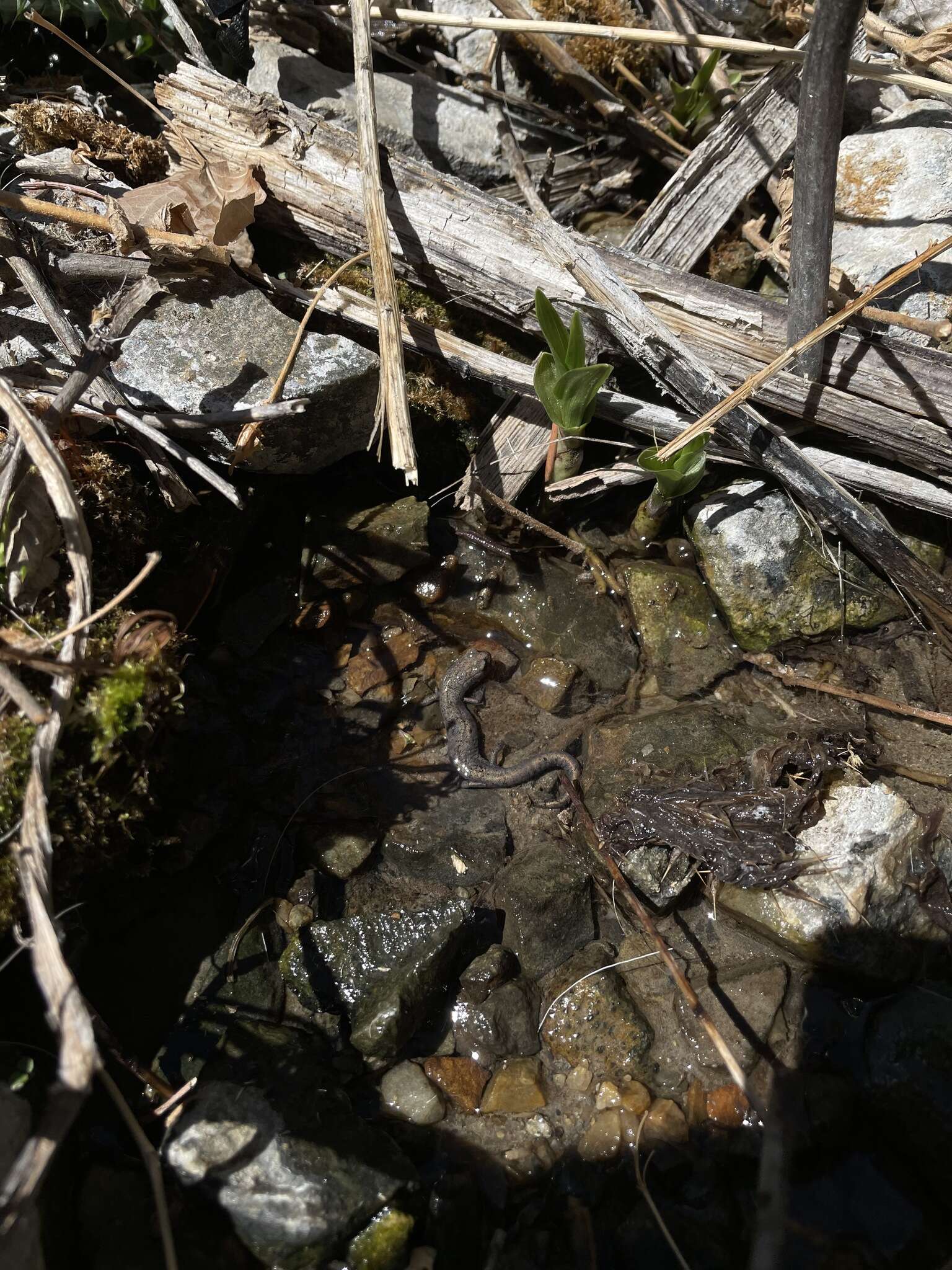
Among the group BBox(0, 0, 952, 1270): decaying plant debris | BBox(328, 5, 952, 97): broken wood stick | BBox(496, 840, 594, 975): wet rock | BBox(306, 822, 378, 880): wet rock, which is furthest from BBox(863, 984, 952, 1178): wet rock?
BBox(328, 5, 952, 97): broken wood stick

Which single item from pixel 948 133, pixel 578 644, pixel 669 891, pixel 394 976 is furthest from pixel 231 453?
pixel 948 133

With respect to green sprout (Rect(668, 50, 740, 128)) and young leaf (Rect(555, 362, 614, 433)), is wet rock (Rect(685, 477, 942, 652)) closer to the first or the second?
young leaf (Rect(555, 362, 614, 433))

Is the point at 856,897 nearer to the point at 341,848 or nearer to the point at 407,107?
the point at 341,848

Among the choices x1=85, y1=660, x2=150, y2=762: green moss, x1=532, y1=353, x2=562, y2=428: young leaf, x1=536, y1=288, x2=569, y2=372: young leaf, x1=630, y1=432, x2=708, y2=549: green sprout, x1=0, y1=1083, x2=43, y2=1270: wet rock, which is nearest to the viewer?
x1=0, y1=1083, x2=43, y2=1270: wet rock

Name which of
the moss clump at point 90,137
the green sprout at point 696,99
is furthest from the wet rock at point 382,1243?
the green sprout at point 696,99

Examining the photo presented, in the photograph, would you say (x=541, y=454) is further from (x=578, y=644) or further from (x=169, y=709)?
(x=169, y=709)

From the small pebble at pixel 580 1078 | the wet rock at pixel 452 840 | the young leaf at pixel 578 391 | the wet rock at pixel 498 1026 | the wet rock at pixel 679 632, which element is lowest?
the small pebble at pixel 580 1078

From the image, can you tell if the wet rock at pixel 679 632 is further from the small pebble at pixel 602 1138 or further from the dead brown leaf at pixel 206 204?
the dead brown leaf at pixel 206 204
